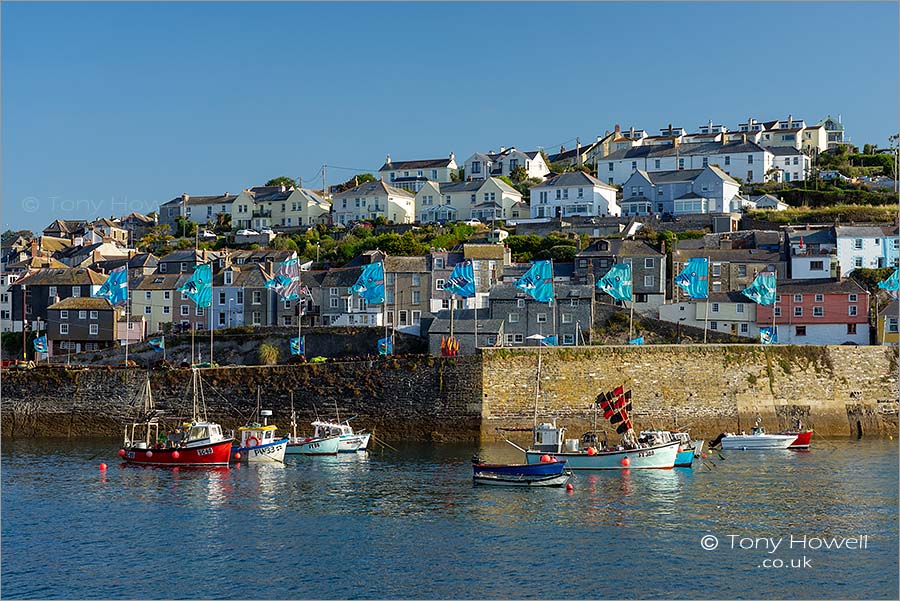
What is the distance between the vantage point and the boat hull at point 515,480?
3878 cm

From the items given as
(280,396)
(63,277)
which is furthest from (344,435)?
(63,277)

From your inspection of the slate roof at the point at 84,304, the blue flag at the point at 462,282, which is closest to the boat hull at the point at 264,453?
the blue flag at the point at 462,282

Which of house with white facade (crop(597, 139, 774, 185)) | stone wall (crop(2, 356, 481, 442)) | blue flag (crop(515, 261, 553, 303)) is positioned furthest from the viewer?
house with white facade (crop(597, 139, 774, 185))

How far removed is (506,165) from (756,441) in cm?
6649

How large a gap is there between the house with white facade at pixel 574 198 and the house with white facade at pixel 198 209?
1253 inches

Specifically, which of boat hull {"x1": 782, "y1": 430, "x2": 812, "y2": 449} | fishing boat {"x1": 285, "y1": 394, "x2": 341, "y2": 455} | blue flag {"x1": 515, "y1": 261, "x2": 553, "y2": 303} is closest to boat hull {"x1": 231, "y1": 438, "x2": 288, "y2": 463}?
fishing boat {"x1": 285, "y1": 394, "x2": 341, "y2": 455}

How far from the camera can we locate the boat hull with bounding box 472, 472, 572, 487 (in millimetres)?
38781

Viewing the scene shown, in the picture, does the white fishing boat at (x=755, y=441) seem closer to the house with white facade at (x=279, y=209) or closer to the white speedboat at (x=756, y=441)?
the white speedboat at (x=756, y=441)

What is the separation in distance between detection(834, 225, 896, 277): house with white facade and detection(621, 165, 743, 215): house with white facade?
17.7m

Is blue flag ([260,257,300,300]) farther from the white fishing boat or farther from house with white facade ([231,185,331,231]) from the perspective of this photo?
house with white facade ([231,185,331,231])

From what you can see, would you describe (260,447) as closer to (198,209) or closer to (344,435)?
(344,435)

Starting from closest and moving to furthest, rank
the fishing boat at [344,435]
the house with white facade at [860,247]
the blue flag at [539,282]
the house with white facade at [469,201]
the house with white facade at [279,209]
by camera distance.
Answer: the fishing boat at [344,435] < the blue flag at [539,282] < the house with white facade at [860,247] < the house with white facade at [469,201] < the house with white facade at [279,209]

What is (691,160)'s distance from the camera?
9900 cm

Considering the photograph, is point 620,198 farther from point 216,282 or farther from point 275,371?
point 275,371
